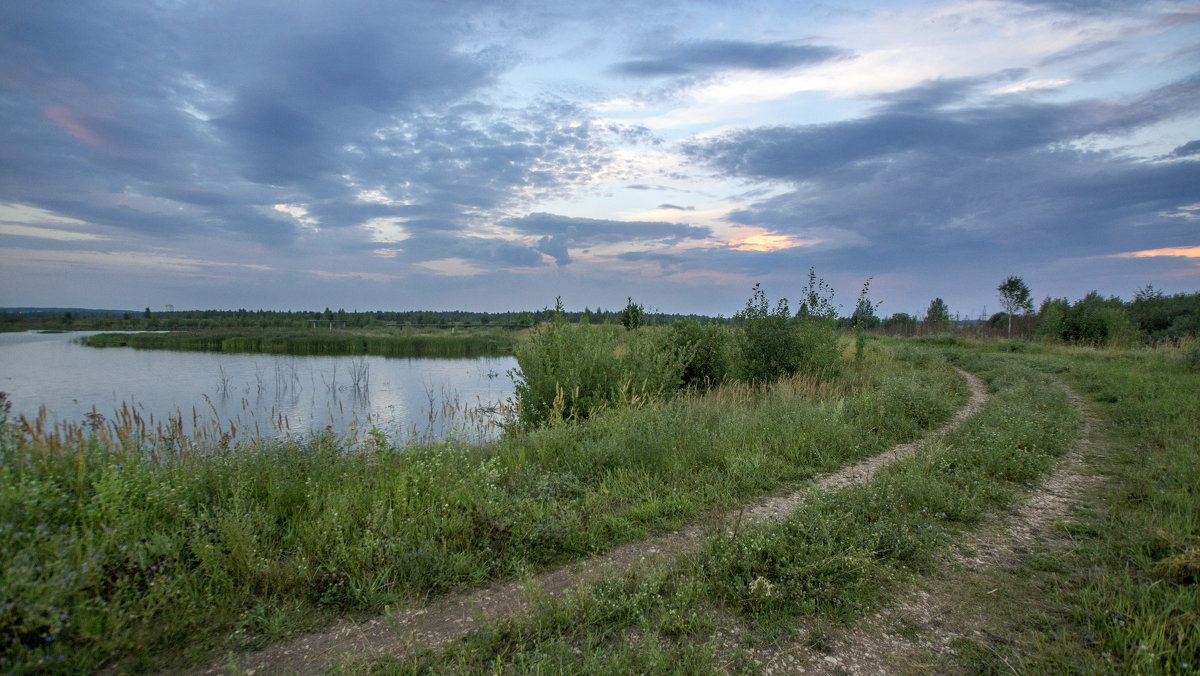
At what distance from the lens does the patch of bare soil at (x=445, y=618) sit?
2945mm

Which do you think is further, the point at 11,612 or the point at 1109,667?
the point at 1109,667

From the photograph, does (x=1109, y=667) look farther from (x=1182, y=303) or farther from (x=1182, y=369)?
(x=1182, y=303)

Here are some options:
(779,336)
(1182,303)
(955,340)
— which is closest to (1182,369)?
(779,336)

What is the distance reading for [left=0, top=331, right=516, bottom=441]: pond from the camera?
11.2 m

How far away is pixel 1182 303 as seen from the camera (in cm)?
3250

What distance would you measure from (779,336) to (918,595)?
11.6m

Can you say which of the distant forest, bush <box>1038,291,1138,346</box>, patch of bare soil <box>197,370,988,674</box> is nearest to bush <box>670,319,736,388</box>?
the distant forest

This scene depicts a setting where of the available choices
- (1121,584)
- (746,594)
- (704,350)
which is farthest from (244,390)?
(1121,584)

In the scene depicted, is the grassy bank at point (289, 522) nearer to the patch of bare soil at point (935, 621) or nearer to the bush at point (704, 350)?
the patch of bare soil at point (935, 621)

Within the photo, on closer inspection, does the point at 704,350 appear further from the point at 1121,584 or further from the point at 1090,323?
the point at 1090,323

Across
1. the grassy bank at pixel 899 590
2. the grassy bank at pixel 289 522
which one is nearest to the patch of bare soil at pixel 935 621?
the grassy bank at pixel 899 590

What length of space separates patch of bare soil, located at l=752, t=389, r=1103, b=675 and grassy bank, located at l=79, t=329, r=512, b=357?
134ft

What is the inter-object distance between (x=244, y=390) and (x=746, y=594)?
2085cm

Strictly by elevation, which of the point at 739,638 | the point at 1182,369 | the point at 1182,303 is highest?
the point at 1182,303
